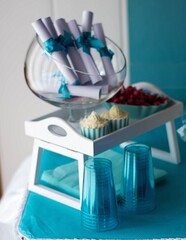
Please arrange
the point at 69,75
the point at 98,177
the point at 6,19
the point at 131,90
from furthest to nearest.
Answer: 1. the point at 6,19
2. the point at 131,90
3. the point at 69,75
4. the point at 98,177

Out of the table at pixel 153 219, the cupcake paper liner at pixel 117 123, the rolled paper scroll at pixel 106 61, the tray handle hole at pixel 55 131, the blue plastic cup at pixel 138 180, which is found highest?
the rolled paper scroll at pixel 106 61

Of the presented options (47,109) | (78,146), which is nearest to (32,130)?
(78,146)

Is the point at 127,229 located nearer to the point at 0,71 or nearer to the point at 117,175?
the point at 117,175

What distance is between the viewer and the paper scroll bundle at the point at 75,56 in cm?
106

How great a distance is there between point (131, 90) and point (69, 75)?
0.81 ft

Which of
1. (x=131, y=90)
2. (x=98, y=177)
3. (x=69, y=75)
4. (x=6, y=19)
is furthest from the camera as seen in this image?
(x=6, y=19)

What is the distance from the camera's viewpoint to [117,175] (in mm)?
1112

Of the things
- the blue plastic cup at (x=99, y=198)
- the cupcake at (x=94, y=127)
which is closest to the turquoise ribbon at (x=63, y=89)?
the cupcake at (x=94, y=127)

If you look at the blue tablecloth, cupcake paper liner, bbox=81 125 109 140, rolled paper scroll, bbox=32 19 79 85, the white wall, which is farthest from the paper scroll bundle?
the white wall

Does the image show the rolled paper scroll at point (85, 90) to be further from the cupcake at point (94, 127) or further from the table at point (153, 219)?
the table at point (153, 219)

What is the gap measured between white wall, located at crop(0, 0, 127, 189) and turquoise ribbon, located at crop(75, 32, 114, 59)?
0.54 meters

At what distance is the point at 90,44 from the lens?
1.14 m

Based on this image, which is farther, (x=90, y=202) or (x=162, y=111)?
(x=162, y=111)

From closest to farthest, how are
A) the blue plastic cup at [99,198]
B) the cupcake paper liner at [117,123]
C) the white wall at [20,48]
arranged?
the blue plastic cup at [99,198], the cupcake paper liner at [117,123], the white wall at [20,48]
